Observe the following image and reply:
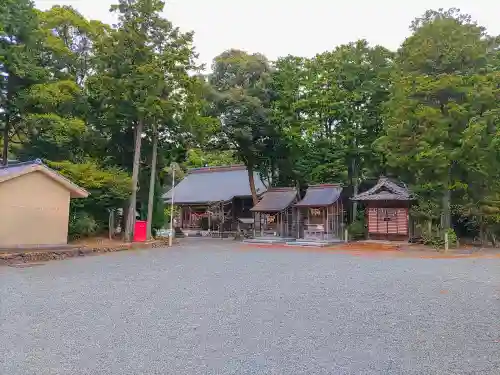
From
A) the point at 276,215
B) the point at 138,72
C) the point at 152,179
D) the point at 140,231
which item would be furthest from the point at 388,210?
the point at 138,72

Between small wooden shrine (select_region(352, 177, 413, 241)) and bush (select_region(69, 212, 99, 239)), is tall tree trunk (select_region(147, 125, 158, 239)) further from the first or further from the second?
small wooden shrine (select_region(352, 177, 413, 241))

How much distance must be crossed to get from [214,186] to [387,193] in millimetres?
14622

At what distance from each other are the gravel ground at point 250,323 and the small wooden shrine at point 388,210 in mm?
10646

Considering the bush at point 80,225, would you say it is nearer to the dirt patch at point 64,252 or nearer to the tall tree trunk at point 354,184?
the dirt patch at point 64,252

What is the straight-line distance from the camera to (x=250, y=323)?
5133 millimetres

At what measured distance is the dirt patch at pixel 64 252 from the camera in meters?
11.9

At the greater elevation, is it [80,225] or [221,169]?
[221,169]

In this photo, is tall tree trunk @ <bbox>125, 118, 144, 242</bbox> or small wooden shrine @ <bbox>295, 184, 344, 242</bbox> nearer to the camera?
tall tree trunk @ <bbox>125, 118, 144, 242</bbox>

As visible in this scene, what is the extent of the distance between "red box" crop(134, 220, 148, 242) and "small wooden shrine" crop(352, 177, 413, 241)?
10.9m

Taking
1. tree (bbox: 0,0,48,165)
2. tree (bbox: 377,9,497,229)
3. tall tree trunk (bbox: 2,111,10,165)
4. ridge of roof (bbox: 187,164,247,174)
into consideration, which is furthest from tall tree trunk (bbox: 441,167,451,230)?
tall tree trunk (bbox: 2,111,10,165)

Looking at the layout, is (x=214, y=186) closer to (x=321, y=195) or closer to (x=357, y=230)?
(x=321, y=195)

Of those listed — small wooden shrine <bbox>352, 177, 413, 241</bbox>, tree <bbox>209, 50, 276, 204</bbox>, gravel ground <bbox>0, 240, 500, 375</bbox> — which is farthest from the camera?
tree <bbox>209, 50, 276, 204</bbox>

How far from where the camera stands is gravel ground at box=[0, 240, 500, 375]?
378cm

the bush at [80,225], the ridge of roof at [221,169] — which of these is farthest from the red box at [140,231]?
the ridge of roof at [221,169]
